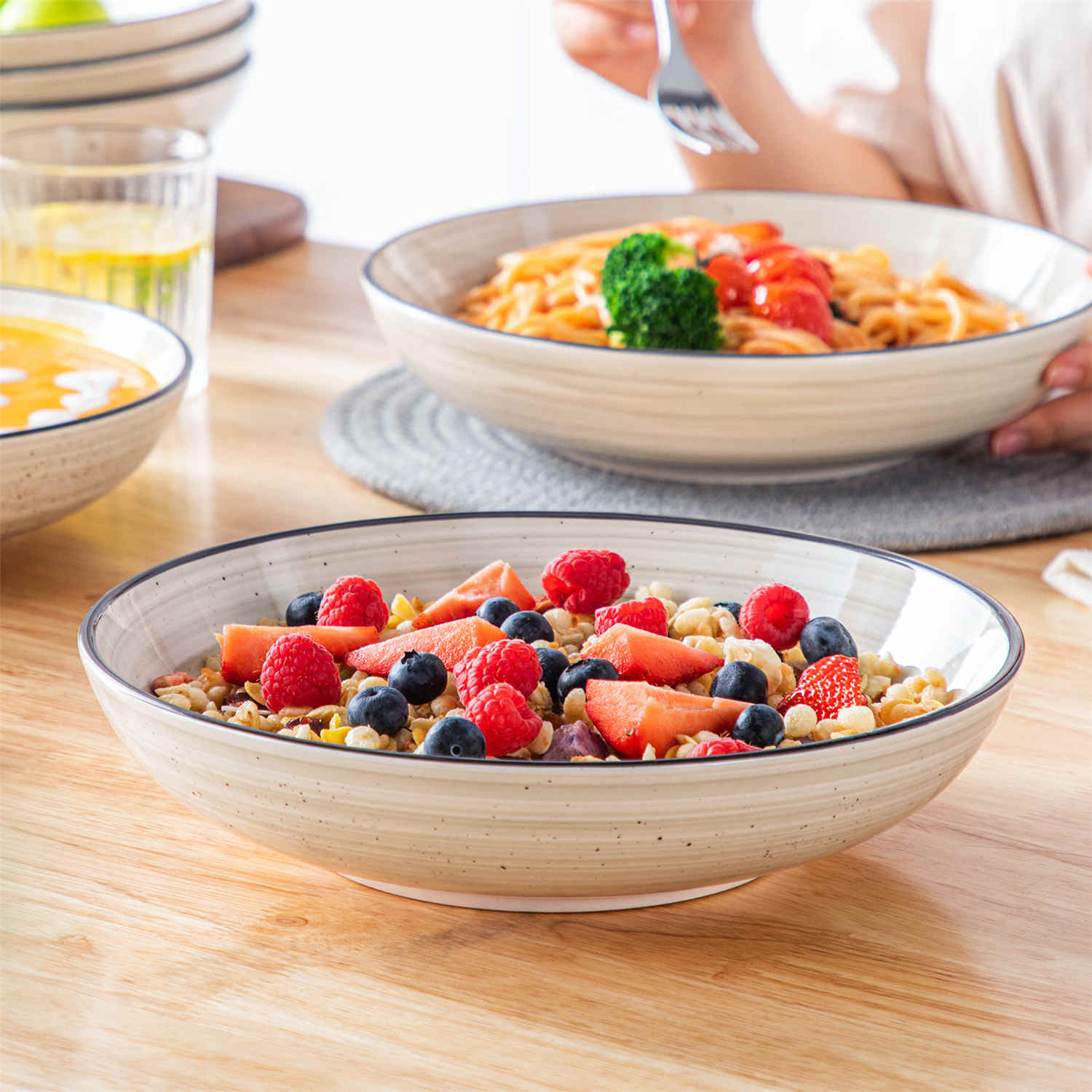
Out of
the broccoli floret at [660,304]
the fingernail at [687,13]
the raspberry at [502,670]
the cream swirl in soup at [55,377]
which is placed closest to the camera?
the raspberry at [502,670]

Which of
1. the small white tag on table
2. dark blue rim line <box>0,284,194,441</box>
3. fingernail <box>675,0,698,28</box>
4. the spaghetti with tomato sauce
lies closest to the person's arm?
fingernail <box>675,0,698,28</box>

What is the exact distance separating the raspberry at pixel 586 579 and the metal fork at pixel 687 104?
0.82 metres

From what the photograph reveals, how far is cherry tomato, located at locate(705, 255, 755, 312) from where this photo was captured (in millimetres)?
1406

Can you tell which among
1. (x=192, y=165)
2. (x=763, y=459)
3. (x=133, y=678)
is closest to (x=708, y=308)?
(x=763, y=459)

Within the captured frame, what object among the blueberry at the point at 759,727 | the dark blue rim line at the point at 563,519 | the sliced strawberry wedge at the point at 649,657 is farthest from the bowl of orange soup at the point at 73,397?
the blueberry at the point at 759,727

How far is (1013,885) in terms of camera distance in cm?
80

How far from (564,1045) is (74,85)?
1.43 meters

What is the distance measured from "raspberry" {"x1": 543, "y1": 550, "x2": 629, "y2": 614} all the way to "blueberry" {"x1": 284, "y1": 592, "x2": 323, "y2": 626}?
0.44ft

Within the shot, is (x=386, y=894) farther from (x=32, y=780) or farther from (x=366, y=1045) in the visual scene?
(x=32, y=780)

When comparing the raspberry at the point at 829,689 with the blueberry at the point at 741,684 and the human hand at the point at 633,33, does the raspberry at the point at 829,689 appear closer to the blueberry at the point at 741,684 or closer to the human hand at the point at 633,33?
the blueberry at the point at 741,684

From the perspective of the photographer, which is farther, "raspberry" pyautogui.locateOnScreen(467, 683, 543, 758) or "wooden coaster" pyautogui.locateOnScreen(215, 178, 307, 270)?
"wooden coaster" pyautogui.locateOnScreen(215, 178, 307, 270)

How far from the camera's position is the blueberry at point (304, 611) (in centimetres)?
89

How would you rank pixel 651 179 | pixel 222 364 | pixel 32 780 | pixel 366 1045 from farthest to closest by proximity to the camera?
1. pixel 651 179
2. pixel 222 364
3. pixel 32 780
4. pixel 366 1045

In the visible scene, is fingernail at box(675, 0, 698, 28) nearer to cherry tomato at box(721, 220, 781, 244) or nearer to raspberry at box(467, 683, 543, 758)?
cherry tomato at box(721, 220, 781, 244)
